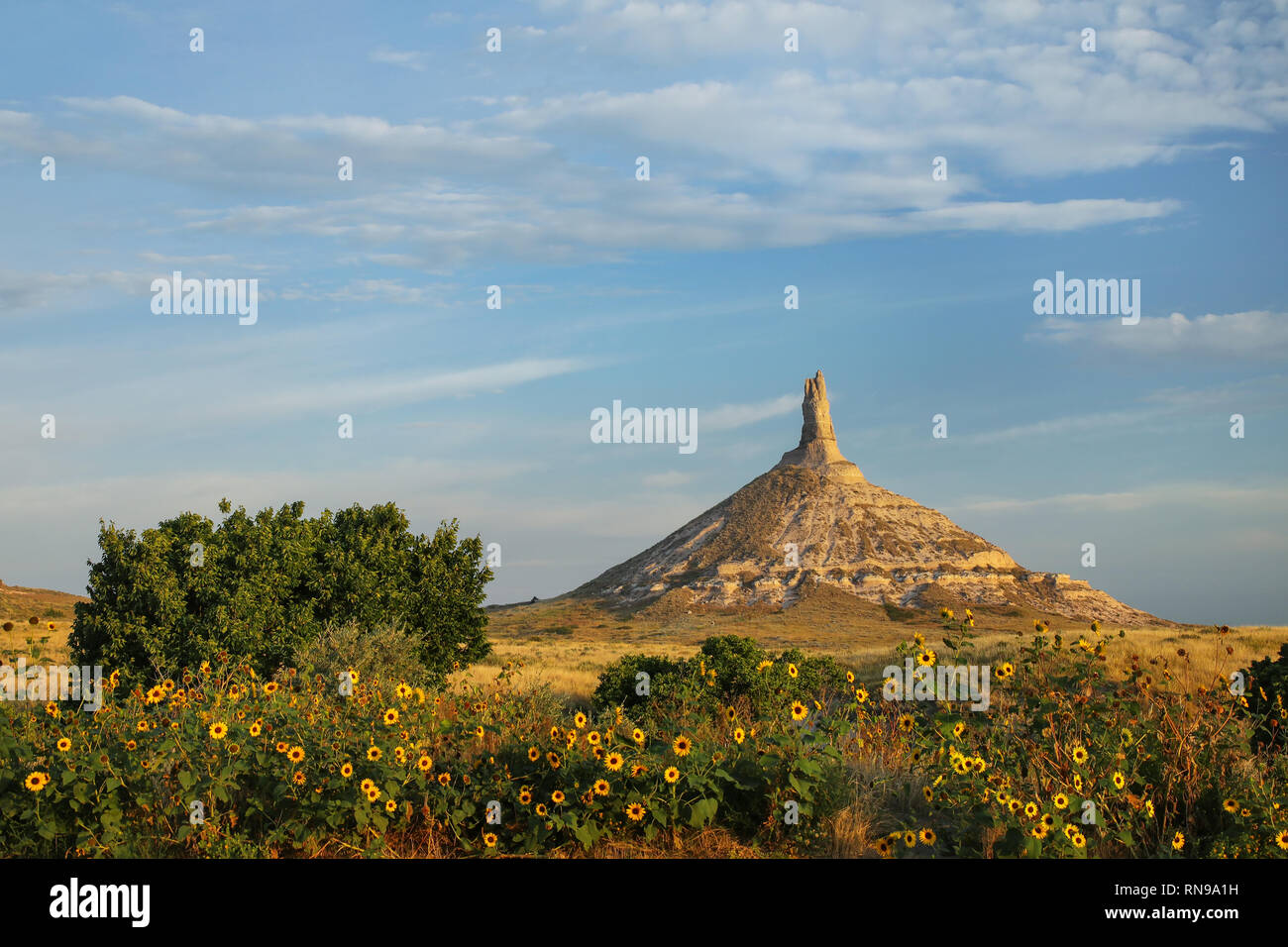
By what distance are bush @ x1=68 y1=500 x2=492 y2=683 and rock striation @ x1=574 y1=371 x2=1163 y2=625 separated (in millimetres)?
94577

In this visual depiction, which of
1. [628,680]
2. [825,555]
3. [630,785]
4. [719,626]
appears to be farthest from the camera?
[825,555]

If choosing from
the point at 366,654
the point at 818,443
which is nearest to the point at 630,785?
the point at 366,654

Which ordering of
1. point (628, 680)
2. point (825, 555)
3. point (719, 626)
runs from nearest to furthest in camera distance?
1. point (628, 680)
2. point (719, 626)
3. point (825, 555)

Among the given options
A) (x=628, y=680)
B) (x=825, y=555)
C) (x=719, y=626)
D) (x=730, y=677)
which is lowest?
(x=719, y=626)

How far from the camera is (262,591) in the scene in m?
25.7

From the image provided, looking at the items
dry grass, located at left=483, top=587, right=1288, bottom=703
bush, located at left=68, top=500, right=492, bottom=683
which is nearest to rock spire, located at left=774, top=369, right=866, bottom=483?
dry grass, located at left=483, top=587, right=1288, bottom=703

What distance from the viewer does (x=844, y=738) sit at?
902 centimetres

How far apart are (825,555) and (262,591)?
115650 millimetres

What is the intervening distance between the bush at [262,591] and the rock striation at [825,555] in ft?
310

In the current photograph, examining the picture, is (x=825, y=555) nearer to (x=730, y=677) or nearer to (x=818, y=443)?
(x=818, y=443)

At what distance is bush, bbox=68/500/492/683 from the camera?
24922 mm

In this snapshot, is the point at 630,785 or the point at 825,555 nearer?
the point at 630,785

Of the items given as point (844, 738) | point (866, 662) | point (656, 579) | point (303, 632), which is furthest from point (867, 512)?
point (844, 738)

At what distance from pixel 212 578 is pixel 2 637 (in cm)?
580
